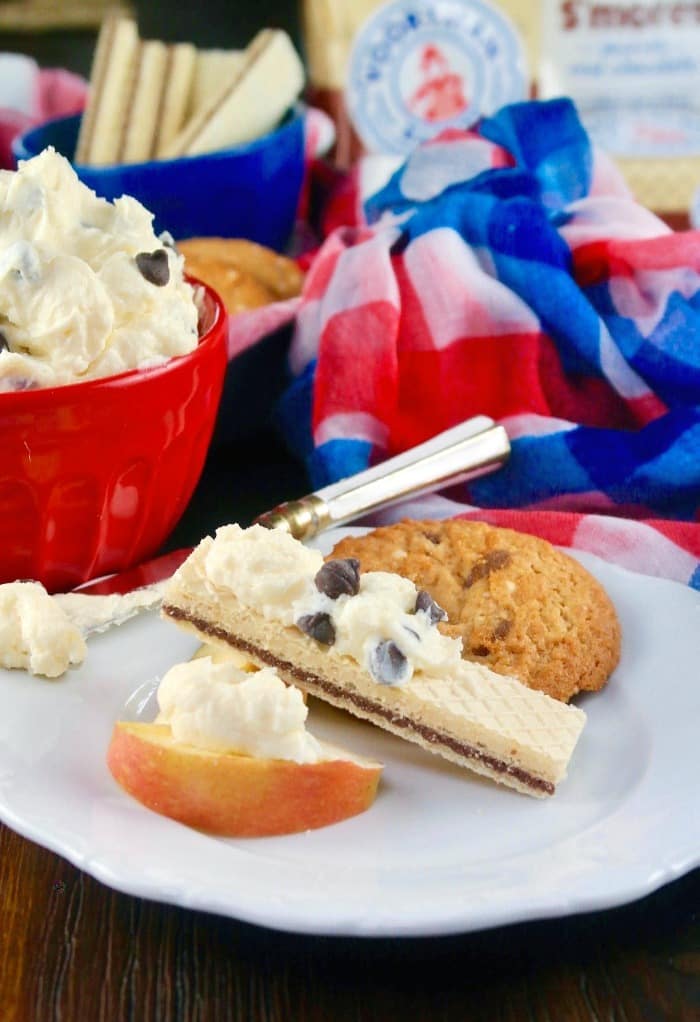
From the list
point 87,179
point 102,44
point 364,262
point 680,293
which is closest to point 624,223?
point 680,293

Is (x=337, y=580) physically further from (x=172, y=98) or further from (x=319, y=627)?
(x=172, y=98)

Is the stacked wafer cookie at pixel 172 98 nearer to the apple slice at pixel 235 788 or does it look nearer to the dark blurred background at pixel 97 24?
the dark blurred background at pixel 97 24

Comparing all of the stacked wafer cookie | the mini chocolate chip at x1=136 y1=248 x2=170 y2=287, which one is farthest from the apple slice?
the stacked wafer cookie

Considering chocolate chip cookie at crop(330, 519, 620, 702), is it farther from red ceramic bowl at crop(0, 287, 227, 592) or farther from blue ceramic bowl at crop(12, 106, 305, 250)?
blue ceramic bowl at crop(12, 106, 305, 250)

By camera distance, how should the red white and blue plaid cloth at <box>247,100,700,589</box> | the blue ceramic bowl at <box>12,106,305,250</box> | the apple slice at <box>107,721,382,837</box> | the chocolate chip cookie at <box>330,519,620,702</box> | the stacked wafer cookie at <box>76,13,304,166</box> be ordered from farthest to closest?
the stacked wafer cookie at <box>76,13,304,166</box>
the blue ceramic bowl at <box>12,106,305,250</box>
the red white and blue plaid cloth at <box>247,100,700,589</box>
the chocolate chip cookie at <box>330,519,620,702</box>
the apple slice at <box>107,721,382,837</box>

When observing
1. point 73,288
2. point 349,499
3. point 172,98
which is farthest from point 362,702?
point 172,98

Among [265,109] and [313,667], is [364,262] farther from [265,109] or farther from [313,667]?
[313,667]

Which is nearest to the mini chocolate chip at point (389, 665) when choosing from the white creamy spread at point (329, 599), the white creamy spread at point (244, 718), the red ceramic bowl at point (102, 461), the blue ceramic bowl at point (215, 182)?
the white creamy spread at point (329, 599)
